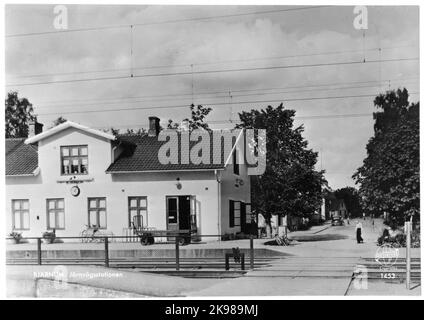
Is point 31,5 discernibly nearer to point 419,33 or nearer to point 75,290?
point 75,290

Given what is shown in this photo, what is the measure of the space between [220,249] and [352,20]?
8.81 metres

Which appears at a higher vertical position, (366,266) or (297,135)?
(297,135)

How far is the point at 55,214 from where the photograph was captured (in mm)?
22156

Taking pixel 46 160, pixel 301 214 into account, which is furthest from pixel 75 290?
pixel 301 214

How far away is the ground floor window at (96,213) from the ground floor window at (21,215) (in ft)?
8.29

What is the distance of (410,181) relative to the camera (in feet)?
52.7

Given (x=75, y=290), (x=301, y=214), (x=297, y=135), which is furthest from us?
(x=301, y=214)

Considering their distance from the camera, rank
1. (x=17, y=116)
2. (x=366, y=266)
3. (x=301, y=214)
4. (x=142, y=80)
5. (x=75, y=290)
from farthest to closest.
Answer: (x=17, y=116) < (x=301, y=214) < (x=142, y=80) < (x=366, y=266) < (x=75, y=290)

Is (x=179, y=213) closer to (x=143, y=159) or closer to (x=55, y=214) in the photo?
(x=143, y=159)

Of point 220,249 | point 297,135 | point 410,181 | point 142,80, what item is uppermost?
point 142,80

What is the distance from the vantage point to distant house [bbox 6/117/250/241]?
2205 centimetres

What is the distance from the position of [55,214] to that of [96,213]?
1672 millimetres
